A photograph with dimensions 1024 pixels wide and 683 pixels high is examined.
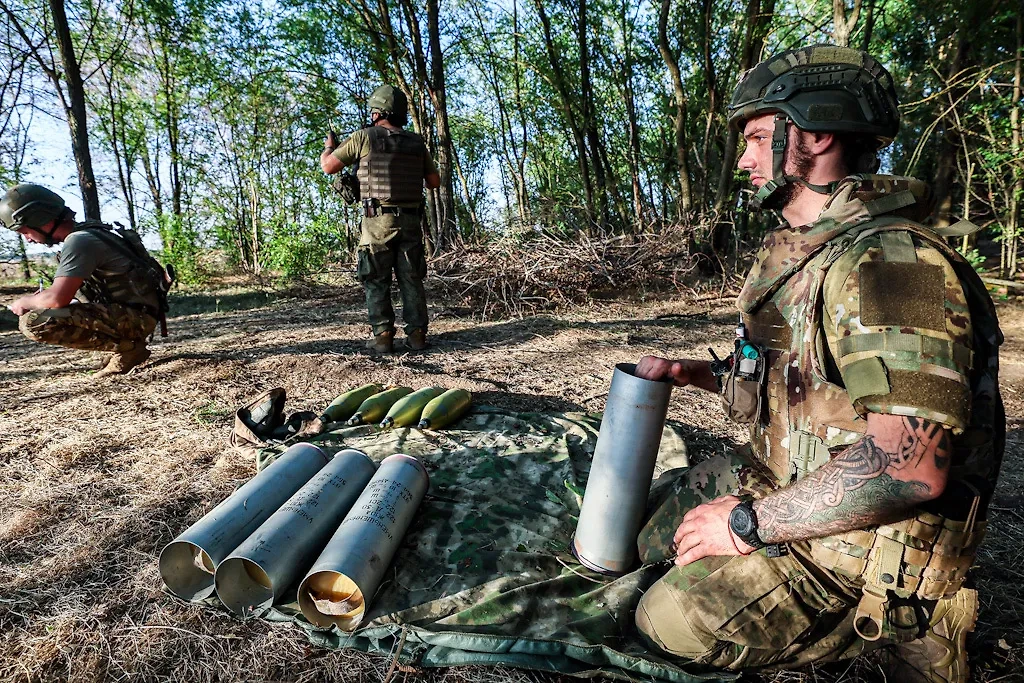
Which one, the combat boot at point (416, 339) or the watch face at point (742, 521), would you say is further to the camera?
the combat boot at point (416, 339)

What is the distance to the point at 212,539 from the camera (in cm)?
190

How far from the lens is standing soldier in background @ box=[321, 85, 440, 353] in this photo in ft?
17.1

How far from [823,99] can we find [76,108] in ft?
28.8

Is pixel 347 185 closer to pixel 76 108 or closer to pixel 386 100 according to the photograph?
pixel 386 100

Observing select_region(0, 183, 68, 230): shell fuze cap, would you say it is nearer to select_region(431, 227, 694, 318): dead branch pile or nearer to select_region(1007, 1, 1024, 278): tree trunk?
select_region(431, 227, 694, 318): dead branch pile

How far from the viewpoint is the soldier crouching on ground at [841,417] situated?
122cm

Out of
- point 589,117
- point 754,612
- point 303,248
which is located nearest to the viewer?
point 754,612

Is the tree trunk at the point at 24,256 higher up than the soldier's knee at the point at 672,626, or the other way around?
the tree trunk at the point at 24,256

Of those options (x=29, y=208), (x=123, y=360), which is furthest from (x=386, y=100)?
(x=123, y=360)

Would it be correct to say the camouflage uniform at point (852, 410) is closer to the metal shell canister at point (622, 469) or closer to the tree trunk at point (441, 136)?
the metal shell canister at point (622, 469)

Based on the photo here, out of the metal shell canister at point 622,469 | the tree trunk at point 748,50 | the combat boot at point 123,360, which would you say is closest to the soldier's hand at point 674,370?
the metal shell canister at point 622,469

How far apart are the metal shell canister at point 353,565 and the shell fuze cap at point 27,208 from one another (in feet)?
13.3

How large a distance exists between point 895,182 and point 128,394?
512cm

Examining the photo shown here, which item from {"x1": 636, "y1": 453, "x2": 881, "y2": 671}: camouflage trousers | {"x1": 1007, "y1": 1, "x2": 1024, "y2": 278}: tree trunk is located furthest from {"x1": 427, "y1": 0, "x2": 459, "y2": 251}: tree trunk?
{"x1": 1007, "y1": 1, "x2": 1024, "y2": 278}: tree trunk
